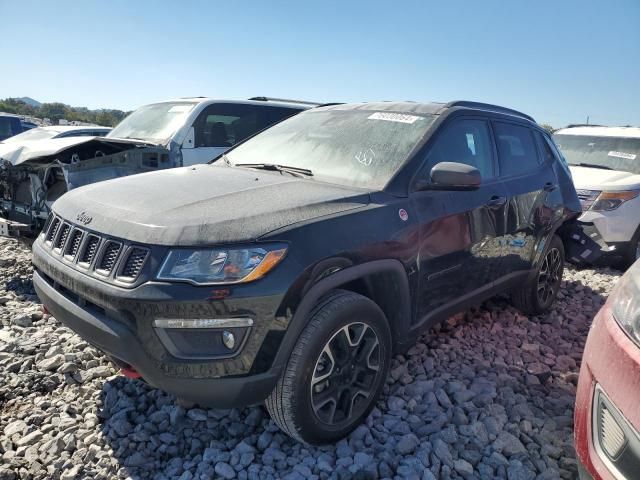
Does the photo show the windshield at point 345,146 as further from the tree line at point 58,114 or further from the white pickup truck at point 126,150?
the tree line at point 58,114

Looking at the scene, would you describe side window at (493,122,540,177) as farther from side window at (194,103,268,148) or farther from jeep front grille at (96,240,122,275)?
side window at (194,103,268,148)

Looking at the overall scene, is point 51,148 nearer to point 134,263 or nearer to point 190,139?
point 190,139

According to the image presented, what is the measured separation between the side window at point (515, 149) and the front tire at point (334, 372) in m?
1.86

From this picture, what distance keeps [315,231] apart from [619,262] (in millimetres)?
5619

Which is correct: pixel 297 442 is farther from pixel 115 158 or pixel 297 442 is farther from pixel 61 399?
pixel 115 158

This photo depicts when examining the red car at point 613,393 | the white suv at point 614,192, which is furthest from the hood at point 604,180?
the red car at point 613,393

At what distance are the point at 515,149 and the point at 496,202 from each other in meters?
0.78

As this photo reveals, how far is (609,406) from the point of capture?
173 centimetres

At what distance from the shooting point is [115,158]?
5.07m

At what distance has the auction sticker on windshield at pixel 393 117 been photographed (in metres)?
3.20

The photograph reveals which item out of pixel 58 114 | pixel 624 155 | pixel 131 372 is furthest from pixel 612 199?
pixel 58 114

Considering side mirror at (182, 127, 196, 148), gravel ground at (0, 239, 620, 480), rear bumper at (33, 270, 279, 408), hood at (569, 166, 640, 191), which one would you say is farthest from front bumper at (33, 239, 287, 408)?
hood at (569, 166, 640, 191)

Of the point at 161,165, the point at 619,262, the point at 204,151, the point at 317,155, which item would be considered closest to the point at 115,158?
the point at 161,165

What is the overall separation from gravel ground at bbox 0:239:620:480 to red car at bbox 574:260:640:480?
681 mm
